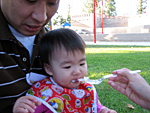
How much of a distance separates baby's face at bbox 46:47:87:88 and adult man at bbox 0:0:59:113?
22 centimetres

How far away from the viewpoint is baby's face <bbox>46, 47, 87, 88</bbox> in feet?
4.50

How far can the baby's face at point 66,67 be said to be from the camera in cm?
137

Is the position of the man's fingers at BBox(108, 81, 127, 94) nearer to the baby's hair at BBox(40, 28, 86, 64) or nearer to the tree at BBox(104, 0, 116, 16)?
the baby's hair at BBox(40, 28, 86, 64)

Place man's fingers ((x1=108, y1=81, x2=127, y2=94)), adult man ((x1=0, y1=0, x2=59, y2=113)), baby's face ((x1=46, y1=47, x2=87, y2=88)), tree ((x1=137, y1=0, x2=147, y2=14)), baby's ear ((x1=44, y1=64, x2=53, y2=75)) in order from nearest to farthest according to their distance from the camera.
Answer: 1. adult man ((x1=0, y1=0, x2=59, y2=113))
2. baby's face ((x1=46, y1=47, x2=87, y2=88))
3. baby's ear ((x1=44, y1=64, x2=53, y2=75))
4. man's fingers ((x1=108, y1=81, x2=127, y2=94))
5. tree ((x1=137, y1=0, x2=147, y2=14))

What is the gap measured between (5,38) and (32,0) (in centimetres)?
37

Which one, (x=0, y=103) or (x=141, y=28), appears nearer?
(x=0, y=103)

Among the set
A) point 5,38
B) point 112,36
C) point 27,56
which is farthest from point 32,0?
point 112,36

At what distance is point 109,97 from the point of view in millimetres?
2623

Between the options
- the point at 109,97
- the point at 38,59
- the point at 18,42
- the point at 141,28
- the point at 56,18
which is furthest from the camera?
the point at 56,18

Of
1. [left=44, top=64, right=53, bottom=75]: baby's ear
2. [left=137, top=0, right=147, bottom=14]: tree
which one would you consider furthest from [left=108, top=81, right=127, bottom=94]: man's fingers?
[left=137, top=0, right=147, bottom=14]: tree

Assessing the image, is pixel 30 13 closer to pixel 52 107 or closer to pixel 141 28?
pixel 52 107

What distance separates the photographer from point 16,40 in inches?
51.9

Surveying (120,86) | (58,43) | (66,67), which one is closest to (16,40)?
(58,43)

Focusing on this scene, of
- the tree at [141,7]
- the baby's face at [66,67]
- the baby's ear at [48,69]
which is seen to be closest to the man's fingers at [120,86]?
the baby's face at [66,67]
